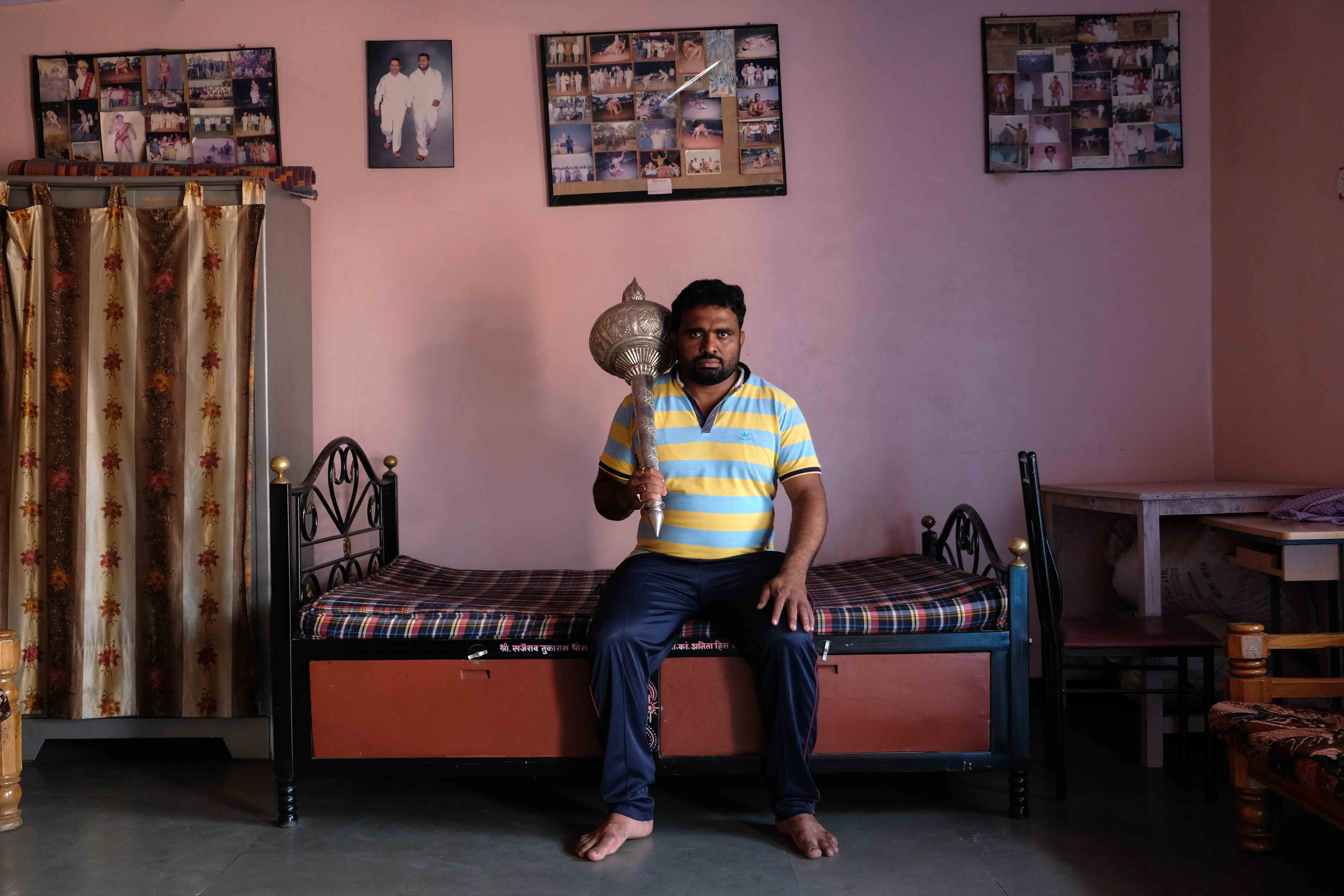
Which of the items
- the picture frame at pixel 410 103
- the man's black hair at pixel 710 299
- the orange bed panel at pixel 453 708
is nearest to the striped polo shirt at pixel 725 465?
the man's black hair at pixel 710 299

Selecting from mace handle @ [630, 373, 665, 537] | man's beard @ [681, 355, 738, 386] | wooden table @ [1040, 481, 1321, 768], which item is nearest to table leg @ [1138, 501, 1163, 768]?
wooden table @ [1040, 481, 1321, 768]

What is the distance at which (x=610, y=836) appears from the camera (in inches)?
95.8

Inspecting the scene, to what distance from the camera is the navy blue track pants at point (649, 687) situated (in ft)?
8.14

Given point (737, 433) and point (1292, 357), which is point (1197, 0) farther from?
point (737, 433)

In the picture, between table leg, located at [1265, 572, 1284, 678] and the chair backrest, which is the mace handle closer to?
the chair backrest

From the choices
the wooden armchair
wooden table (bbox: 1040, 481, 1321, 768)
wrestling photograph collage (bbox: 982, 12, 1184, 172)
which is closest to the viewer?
the wooden armchair

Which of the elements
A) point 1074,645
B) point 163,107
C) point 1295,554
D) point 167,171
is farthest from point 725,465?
point 163,107

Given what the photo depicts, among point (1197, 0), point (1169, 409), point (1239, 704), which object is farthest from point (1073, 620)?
point (1197, 0)

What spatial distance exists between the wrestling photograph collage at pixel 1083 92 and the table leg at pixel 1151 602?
1.47 m

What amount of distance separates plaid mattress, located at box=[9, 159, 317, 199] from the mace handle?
5.65ft

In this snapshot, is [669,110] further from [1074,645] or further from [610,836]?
[610,836]

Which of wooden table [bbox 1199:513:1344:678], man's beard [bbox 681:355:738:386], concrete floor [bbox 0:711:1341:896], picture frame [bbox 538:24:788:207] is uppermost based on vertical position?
picture frame [bbox 538:24:788:207]

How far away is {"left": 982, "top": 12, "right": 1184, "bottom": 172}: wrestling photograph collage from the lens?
361cm

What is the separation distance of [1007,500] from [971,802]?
1.33 meters
